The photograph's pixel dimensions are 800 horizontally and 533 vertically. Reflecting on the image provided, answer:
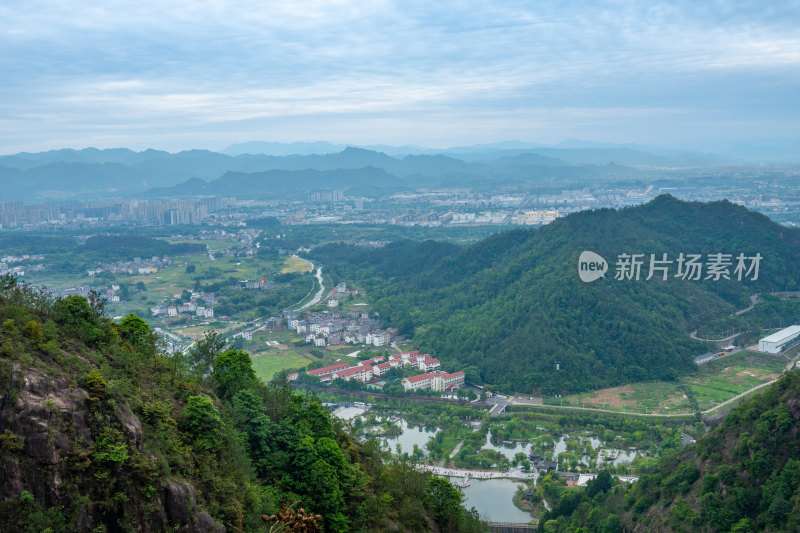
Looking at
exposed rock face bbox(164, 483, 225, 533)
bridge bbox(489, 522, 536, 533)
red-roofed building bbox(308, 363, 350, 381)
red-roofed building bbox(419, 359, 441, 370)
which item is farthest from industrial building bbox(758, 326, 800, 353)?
exposed rock face bbox(164, 483, 225, 533)

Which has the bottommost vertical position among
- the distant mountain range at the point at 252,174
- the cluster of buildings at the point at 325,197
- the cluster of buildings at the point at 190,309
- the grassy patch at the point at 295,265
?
the cluster of buildings at the point at 190,309

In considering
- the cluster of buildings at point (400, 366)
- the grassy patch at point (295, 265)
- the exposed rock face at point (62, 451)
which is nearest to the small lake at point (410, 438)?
the cluster of buildings at point (400, 366)

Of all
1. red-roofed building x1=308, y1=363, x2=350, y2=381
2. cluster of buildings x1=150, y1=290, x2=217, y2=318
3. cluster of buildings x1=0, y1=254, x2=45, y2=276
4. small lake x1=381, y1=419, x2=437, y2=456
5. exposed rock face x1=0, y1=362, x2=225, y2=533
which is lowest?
small lake x1=381, y1=419, x2=437, y2=456

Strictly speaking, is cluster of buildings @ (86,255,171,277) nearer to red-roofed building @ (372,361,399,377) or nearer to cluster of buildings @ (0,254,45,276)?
cluster of buildings @ (0,254,45,276)

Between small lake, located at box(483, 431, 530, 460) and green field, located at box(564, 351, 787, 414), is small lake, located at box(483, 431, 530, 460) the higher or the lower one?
the lower one

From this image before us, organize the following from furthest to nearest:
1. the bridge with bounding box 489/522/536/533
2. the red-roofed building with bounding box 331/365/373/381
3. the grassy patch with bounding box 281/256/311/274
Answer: the grassy patch with bounding box 281/256/311/274
the red-roofed building with bounding box 331/365/373/381
the bridge with bounding box 489/522/536/533

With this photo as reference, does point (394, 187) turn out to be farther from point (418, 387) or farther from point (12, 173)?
point (418, 387)

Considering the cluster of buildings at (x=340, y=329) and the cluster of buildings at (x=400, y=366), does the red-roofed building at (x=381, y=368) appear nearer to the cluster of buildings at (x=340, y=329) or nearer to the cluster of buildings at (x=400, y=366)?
the cluster of buildings at (x=400, y=366)

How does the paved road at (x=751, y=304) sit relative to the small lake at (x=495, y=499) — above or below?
above
